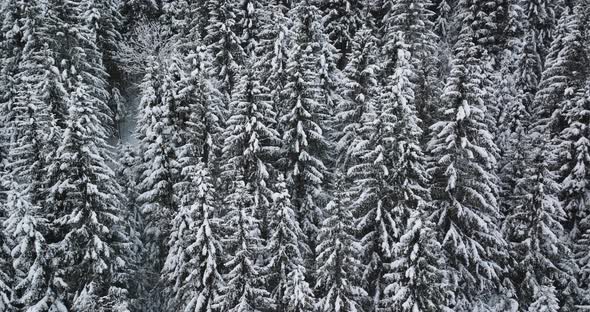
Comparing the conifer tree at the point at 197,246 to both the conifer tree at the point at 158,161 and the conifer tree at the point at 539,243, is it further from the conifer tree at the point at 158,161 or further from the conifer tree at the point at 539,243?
the conifer tree at the point at 539,243

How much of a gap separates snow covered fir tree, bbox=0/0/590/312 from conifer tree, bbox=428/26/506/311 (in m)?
0.10

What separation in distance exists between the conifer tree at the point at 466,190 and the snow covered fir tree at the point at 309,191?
0.10m

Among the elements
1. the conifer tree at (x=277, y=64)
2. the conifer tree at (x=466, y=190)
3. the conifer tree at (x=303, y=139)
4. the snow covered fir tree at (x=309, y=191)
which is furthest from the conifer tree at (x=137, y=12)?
the conifer tree at (x=466, y=190)

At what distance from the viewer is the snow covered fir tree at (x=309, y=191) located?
848 inches

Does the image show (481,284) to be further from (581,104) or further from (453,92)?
(581,104)

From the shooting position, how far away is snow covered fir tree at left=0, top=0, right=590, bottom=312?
21.5 meters

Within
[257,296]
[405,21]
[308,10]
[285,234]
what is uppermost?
[405,21]

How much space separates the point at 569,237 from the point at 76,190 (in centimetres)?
2512

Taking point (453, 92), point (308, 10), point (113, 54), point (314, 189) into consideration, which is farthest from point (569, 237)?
point (113, 54)

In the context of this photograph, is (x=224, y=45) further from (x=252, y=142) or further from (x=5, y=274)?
(x=5, y=274)

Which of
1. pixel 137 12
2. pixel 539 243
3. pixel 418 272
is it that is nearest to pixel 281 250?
pixel 418 272

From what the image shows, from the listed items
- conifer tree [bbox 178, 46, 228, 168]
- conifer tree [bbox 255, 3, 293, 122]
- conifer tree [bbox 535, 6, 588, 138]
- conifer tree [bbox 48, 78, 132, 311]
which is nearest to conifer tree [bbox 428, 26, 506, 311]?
conifer tree [bbox 535, 6, 588, 138]

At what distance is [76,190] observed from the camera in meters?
23.2

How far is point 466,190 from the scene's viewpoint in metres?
22.5
